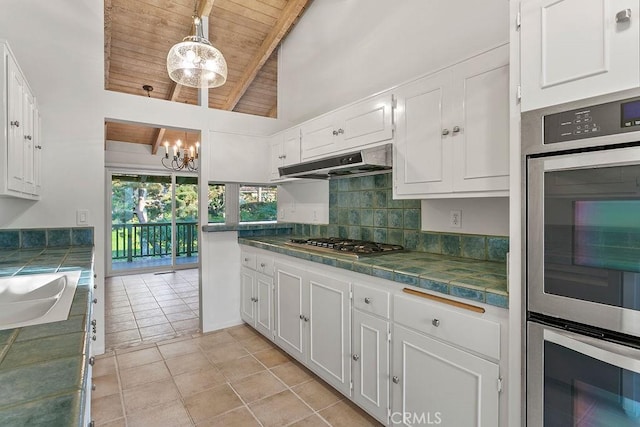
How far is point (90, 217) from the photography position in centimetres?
283

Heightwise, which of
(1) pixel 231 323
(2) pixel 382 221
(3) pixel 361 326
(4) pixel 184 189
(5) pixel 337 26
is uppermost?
(5) pixel 337 26

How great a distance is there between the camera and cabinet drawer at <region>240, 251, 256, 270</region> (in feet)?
10.5

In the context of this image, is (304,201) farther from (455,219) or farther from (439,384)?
(439,384)

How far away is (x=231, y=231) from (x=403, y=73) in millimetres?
2208

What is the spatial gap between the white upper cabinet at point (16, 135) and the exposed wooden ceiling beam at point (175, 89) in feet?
5.88

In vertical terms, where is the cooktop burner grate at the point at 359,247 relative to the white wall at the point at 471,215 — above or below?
below

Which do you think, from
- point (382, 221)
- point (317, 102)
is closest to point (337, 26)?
point (317, 102)

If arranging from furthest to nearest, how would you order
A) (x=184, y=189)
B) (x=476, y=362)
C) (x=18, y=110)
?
(x=184, y=189) → (x=18, y=110) → (x=476, y=362)

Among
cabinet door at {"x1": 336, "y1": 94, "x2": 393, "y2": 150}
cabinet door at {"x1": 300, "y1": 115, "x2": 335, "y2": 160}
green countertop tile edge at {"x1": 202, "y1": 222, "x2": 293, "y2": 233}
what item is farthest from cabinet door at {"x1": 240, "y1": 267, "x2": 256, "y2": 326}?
cabinet door at {"x1": 336, "y1": 94, "x2": 393, "y2": 150}

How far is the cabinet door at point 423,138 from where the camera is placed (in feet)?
5.96

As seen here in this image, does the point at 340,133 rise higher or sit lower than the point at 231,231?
higher

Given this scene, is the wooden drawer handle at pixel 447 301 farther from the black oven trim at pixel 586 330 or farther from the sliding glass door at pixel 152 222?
the sliding glass door at pixel 152 222

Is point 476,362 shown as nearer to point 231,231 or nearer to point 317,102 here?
point 231,231

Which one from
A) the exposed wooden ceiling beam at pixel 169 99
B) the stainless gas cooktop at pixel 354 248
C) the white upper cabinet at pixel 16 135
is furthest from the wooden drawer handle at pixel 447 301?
the exposed wooden ceiling beam at pixel 169 99
